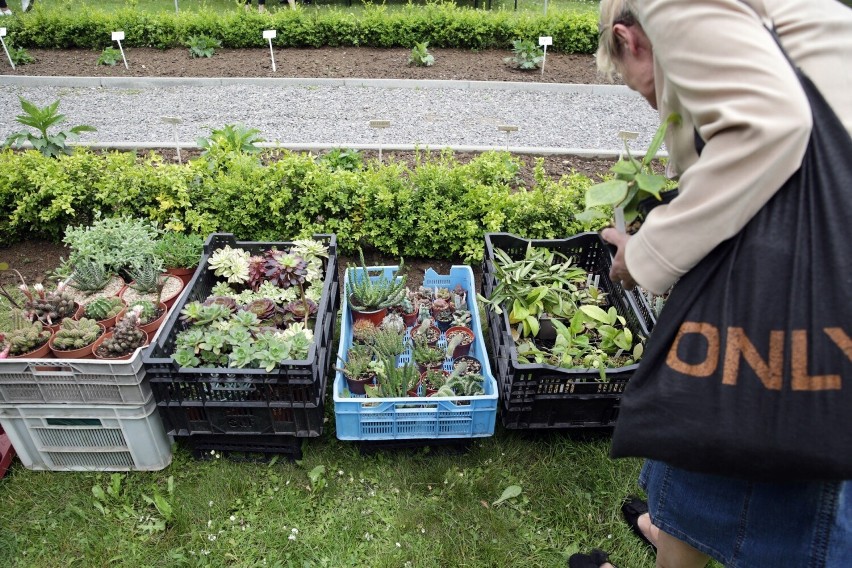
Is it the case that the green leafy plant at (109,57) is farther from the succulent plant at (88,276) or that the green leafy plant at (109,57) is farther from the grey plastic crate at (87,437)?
the grey plastic crate at (87,437)

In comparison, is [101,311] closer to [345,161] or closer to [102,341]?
[102,341]

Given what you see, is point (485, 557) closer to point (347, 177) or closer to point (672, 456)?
point (672, 456)

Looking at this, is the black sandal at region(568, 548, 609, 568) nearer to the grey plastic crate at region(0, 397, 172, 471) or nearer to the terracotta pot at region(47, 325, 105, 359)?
the grey plastic crate at region(0, 397, 172, 471)

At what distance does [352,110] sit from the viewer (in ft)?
23.2

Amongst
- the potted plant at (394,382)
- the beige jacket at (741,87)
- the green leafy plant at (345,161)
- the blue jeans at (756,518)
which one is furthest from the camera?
the green leafy plant at (345,161)

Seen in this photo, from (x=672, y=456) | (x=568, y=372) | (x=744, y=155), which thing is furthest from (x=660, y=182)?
(x=568, y=372)

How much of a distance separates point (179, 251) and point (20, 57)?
22.8ft

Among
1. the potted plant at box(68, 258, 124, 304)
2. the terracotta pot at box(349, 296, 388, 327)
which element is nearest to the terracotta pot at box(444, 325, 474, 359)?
the terracotta pot at box(349, 296, 388, 327)

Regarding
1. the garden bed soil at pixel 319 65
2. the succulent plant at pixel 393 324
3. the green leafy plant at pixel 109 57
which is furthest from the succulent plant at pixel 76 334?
the green leafy plant at pixel 109 57

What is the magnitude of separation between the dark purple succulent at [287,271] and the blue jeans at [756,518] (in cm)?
223

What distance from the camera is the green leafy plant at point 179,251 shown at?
3543 millimetres

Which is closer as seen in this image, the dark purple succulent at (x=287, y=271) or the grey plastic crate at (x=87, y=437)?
the grey plastic crate at (x=87, y=437)

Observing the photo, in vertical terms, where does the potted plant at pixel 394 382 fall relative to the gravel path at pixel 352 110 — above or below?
above

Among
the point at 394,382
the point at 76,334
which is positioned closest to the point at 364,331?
the point at 394,382
